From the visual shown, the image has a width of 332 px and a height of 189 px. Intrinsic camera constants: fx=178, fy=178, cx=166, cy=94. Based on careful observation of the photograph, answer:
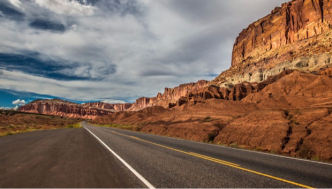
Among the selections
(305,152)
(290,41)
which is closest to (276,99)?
(305,152)

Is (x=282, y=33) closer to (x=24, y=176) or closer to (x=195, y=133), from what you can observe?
(x=195, y=133)

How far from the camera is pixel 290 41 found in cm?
9606

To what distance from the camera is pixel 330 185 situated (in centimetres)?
503

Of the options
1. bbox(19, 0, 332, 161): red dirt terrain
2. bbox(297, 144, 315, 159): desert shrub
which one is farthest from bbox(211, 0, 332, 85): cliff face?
bbox(297, 144, 315, 159): desert shrub

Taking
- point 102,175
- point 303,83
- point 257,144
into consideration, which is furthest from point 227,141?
point 303,83

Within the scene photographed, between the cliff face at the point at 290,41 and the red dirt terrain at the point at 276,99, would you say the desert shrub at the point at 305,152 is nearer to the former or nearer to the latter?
the red dirt terrain at the point at 276,99

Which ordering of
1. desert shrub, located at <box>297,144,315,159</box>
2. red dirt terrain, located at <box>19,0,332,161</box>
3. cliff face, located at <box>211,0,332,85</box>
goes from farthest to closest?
cliff face, located at <box>211,0,332,85</box>
red dirt terrain, located at <box>19,0,332,161</box>
desert shrub, located at <box>297,144,315,159</box>

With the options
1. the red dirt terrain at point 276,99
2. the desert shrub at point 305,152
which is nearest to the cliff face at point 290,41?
the red dirt terrain at point 276,99

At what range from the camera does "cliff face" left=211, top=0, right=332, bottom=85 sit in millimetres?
67188

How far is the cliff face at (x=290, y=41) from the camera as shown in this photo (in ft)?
220

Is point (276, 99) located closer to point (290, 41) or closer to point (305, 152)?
point (305, 152)

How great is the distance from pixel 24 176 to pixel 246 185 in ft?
23.1

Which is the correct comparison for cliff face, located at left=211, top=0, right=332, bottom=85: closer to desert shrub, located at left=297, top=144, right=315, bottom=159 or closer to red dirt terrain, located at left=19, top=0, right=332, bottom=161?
red dirt terrain, located at left=19, top=0, right=332, bottom=161

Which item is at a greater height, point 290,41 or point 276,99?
point 290,41
